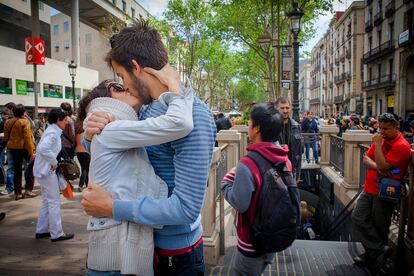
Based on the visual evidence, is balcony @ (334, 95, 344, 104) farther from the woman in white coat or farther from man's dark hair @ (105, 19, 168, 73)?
man's dark hair @ (105, 19, 168, 73)

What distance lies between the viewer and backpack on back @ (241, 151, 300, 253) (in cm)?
251

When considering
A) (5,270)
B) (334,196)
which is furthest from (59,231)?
(334,196)

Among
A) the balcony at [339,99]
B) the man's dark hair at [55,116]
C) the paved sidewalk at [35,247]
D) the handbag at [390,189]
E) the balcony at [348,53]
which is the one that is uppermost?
the balcony at [348,53]

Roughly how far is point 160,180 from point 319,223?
961 centimetres

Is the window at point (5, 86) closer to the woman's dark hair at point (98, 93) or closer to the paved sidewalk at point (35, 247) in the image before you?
the paved sidewalk at point (35, 247)

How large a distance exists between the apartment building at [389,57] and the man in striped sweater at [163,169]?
3506 centimetres

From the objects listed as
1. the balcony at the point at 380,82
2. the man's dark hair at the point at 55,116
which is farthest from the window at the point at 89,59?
the man's dark hair at the point at 55,116

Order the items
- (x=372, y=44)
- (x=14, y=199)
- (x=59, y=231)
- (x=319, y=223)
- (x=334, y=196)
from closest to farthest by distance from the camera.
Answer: (x=59, y=231), (x=14, y=199), (x=334, y=196), (x=319, y=223), (x=372, y=44)

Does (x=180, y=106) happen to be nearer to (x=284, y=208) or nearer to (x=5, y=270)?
(x=284, y=208)

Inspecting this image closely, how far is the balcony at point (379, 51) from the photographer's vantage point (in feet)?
115

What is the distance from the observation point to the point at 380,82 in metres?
38.0

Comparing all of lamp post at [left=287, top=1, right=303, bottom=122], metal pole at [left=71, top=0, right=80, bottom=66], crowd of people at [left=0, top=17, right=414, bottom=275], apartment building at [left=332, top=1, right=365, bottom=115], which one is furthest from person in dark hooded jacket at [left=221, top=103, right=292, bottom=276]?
apartment building at [left=332, top=1, right=365, bottom=115]

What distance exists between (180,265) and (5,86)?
25550 mm

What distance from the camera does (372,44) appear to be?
41594 millimetres
